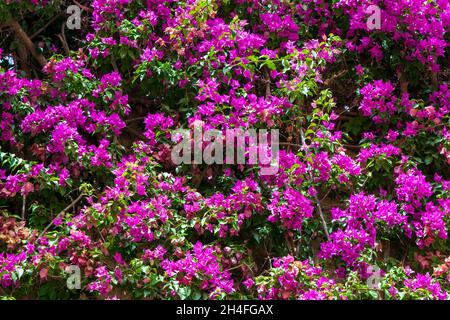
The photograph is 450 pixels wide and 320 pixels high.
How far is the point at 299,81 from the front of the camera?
11.1 feet

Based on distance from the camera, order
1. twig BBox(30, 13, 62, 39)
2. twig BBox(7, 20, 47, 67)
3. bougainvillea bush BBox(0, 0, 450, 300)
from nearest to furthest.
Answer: bougainvillea bush BBox(0, 0, 450, 300)
twig BBox(7, 20, 47, 67)
twig BBox(30, 13, 62, 39)

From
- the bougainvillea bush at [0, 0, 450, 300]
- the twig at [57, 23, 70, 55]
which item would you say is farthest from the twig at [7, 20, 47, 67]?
the twig at [57, 23, 70, 55]

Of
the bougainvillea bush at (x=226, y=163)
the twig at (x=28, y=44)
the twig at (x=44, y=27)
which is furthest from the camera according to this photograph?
the twig at (x=44, y=27)

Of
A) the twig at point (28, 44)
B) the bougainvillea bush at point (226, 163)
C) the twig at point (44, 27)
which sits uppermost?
the twig at point (44, 27)

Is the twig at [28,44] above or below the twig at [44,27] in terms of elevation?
below

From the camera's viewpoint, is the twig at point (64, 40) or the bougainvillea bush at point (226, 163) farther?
the twig at point (64, 40)

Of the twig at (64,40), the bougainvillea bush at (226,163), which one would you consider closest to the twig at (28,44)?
the bougainvillea bush at (226,163)

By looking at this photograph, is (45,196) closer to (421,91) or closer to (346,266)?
(346,266)

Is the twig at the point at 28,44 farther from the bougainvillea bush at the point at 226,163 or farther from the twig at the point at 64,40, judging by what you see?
the twig at the point at 64,40

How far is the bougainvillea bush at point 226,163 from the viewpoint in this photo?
9.74ft

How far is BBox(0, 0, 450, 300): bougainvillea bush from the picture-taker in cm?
297

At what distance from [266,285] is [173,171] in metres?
0.91

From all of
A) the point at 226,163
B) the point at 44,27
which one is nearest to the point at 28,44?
the point at 44,27

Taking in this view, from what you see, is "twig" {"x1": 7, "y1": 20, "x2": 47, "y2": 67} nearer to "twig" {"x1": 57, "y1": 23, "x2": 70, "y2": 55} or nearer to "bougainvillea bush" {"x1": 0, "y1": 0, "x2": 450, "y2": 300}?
"bougainvillea bush" {"x1": 0, "y1": 0, "x2": 450, "y2": 300}
